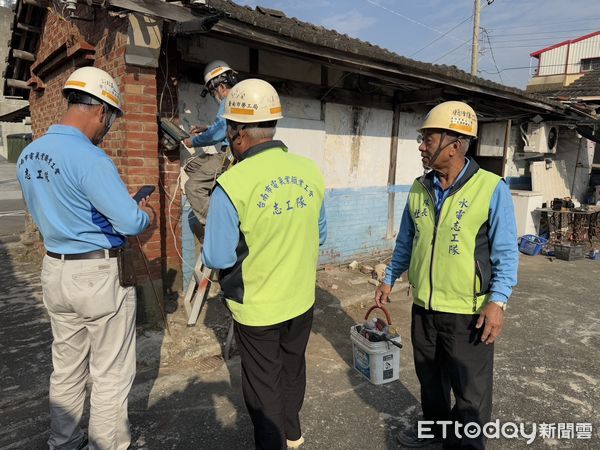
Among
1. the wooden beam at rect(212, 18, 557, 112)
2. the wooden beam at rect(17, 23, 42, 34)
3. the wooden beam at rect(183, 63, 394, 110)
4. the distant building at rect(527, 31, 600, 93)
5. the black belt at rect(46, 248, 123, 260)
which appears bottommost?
the black belt at rect(46, 248, 123, 260)

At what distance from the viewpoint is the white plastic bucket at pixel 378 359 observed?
3211 millimetres

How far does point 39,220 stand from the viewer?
2.14 metres

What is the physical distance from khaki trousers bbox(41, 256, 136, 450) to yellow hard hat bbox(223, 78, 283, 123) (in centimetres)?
110

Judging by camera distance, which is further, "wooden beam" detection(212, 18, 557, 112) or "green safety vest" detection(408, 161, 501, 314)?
"wooden beam" detection(212, 18, 557, 112)

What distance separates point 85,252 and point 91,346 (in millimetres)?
575

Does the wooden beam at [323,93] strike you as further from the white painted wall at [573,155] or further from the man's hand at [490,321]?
the white painted wall at [573,155]

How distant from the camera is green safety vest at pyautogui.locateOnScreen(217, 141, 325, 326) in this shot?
1877mm

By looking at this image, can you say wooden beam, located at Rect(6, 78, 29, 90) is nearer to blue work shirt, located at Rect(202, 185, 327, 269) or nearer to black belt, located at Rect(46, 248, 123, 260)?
black belt, located at Rect(46, 248, 123, 260)

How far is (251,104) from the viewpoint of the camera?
1949 mm

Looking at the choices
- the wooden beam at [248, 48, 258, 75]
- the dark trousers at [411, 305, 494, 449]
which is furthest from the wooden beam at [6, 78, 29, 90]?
the dark trousers at [411, 305, 494, 449]

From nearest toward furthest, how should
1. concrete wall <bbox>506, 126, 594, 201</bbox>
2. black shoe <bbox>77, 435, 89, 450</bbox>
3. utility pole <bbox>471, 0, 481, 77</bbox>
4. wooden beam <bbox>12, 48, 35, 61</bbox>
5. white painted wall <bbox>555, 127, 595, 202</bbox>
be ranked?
black shoe <bbox>77, 435, 89, 450</bbox>
wooden beam <bbox>12, 48, 35, 61</bbox>
concrete wall <bbox>506, 126, 594, 201</bbox>
white painted wall <bbox>555, 127, 595, 202</bbox>
utility pole <bbox>471, 0, 481, 77</bbox>

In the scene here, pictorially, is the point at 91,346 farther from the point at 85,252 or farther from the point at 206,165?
the point at 206,165

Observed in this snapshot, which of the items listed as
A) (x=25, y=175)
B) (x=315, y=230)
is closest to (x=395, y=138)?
(x=315, y=230)

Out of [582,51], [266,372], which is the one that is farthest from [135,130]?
[582,51]
